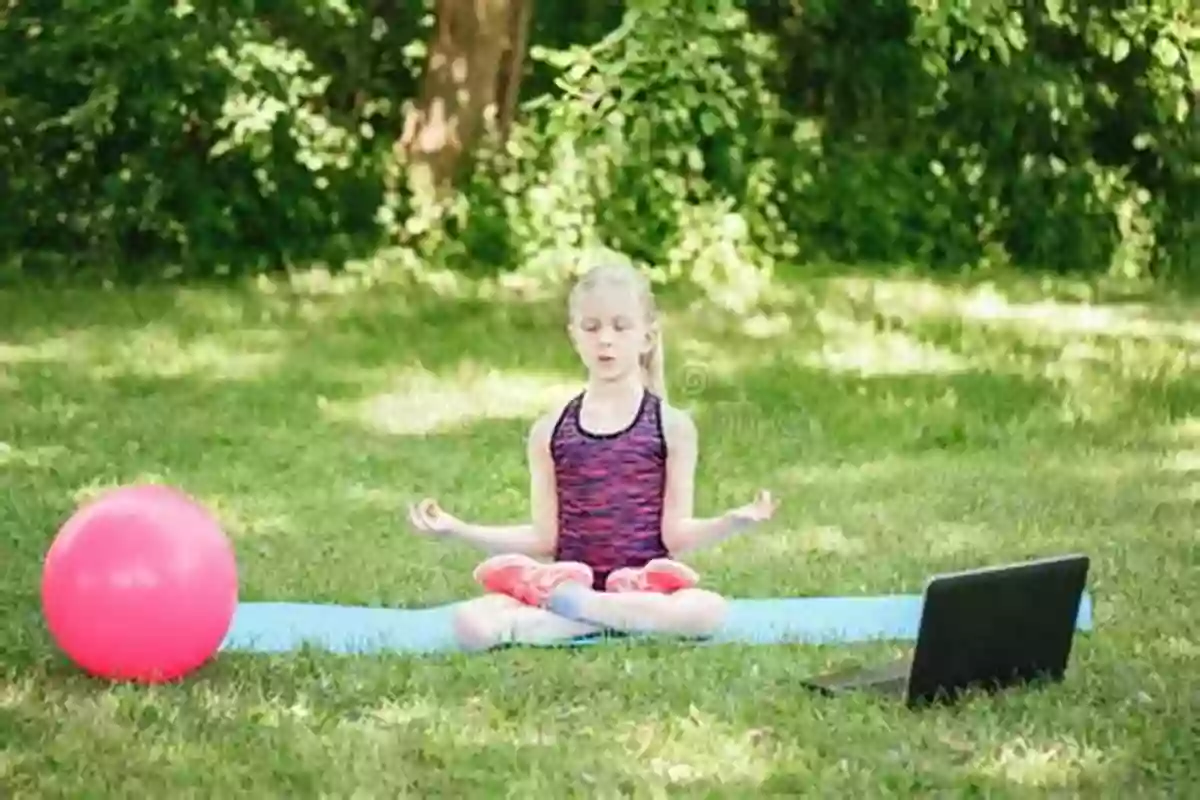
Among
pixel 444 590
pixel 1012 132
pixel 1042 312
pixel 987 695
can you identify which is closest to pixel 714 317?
pixel 1042 312

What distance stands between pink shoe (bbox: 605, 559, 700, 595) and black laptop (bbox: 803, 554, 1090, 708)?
583 millimetres

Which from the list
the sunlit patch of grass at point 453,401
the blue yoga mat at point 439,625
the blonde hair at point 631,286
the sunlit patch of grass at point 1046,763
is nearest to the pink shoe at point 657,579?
the blue yoga mat at point 439,625

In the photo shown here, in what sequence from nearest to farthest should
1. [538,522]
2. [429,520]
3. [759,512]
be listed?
[759,512] < [429,520] < [538,522]

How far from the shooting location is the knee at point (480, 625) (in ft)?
16.4

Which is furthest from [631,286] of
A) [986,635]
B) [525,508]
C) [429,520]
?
[525,508]

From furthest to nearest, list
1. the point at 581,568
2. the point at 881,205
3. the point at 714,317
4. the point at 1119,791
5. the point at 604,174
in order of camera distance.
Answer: the point at 881,205 → the point at 604,174 → the point at 714,317 → the point at 581,568 → the point at 1119,791

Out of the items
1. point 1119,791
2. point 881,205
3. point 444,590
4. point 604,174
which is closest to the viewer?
point 1119,791

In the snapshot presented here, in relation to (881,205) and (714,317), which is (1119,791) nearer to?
(714,317)

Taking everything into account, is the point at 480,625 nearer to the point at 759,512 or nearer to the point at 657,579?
the point at 657,579

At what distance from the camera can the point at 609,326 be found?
5.20 m

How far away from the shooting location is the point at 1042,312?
11.5 metres

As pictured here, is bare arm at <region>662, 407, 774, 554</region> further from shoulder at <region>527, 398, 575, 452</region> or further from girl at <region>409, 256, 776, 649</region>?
shoulder at <region>527, 398, 575, 452</region>

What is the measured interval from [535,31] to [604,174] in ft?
4.21

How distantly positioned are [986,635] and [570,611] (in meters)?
1.02
